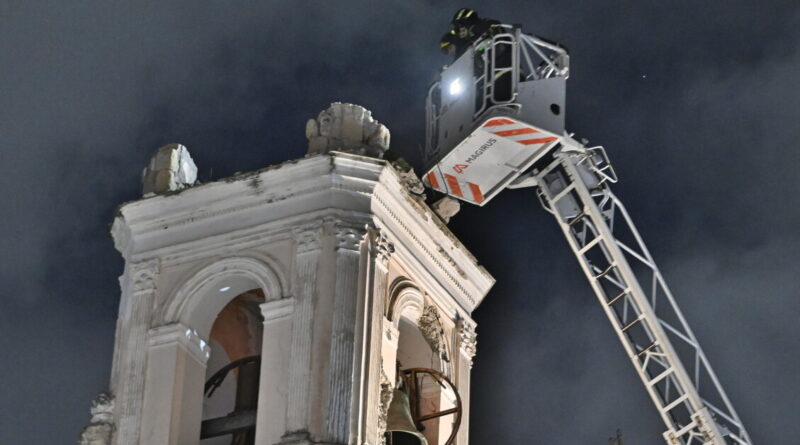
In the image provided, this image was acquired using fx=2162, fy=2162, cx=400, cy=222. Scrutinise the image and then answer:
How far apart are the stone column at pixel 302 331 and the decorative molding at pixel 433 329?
2474mm

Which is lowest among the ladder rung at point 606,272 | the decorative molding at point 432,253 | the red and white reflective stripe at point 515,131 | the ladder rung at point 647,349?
the decorative molding at point 432,253

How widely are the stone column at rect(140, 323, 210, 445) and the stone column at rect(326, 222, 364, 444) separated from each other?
2.46 meters

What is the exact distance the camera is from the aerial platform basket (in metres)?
34.1

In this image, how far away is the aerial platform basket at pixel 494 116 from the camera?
112ft

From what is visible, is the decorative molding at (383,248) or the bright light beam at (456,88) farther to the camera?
the bright light beam at (456,88)

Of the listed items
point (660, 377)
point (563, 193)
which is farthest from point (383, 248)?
point (660, 377)

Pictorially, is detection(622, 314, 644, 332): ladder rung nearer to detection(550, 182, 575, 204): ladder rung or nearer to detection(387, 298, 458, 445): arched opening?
detection(550, 182, 575, 204): ladder rung

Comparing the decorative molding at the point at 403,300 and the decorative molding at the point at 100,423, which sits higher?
the decorative molding at the point at 403,300

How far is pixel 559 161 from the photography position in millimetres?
35656

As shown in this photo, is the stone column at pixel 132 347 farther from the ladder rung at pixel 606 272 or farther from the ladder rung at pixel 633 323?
the ladder rung at pixel 633 323

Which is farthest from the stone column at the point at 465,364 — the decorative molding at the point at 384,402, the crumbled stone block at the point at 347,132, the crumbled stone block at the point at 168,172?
the crumbled stone block at the point at 168,172

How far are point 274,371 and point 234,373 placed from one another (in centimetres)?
308

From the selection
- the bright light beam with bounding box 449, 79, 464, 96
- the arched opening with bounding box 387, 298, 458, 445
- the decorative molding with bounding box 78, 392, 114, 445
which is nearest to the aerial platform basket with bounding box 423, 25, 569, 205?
the bright light beam with bounding box 449, 79, 464, 96

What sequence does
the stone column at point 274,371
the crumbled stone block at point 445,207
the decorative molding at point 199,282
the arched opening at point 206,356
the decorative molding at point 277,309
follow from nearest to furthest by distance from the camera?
the stone column at point 274,371 → the arched opening at point 206,356 → the decorative molding at point 277,309 → the decorative molding at point 199,282 → the crumbled stone block at point 445,207
